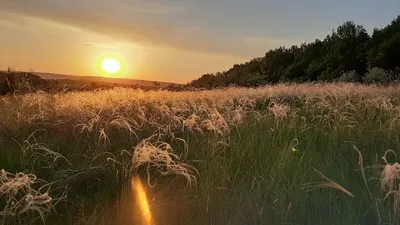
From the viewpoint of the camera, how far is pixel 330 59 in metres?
38.7

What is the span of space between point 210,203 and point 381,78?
21421 mm

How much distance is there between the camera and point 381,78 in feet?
70.5

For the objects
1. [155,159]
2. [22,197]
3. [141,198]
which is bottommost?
[141,198]

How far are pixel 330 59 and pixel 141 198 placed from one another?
127 feet

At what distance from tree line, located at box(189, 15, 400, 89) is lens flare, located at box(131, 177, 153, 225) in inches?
969

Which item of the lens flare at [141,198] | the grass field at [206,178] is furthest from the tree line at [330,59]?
the lens flare at [141,198]

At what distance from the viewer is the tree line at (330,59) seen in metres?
31.5

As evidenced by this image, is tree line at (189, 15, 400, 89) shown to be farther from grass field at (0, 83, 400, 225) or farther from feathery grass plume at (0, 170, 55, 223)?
feathery grass plume at (0, 170, 55, 223)

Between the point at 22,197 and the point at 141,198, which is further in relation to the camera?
the point at 141,198

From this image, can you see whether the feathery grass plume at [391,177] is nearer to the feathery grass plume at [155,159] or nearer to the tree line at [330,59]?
the feathery grass plume at [155,159]

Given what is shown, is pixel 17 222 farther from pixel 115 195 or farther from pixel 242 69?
pixel 242 69

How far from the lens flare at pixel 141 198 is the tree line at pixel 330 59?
2462 cm

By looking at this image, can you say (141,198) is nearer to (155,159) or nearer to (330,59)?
(155,159)

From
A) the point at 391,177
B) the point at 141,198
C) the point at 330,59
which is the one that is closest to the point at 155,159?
the point at 141,198
